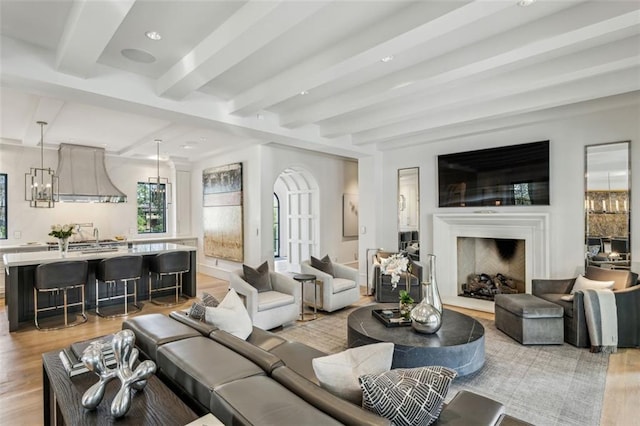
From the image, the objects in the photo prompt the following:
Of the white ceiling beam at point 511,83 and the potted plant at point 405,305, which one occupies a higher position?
the white ceiling beam at point 511,83

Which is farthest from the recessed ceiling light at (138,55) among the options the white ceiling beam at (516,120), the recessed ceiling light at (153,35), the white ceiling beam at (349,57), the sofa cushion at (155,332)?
the white ceiling beam at (516,120)

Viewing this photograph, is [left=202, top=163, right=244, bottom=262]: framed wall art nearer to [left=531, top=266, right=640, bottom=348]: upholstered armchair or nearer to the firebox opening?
the firebox opening

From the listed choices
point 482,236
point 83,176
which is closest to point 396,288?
point 482,236

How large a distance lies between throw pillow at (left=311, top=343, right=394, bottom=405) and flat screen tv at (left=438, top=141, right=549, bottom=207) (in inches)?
168

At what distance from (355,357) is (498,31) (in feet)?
8.84

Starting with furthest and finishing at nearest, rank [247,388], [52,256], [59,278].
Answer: [52,256] < [59,278] < [247,388]

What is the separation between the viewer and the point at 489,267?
17.9 feet

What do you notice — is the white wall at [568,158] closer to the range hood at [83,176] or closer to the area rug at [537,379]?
the area rug at [537,379]

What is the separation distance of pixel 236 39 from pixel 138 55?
48.1 inches

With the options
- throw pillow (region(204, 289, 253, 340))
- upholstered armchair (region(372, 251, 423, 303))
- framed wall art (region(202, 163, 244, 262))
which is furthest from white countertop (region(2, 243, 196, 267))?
upholstered armchair (region(372, 251, 423, 303))

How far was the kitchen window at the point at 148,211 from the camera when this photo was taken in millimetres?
8070

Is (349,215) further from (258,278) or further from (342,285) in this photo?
(258,278)

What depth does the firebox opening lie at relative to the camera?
511 centimetres

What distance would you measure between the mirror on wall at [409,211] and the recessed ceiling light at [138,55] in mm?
4476
